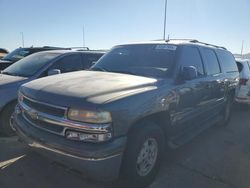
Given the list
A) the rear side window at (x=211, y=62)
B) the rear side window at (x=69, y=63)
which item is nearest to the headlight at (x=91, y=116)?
the rear side window at (x=211, y=62)

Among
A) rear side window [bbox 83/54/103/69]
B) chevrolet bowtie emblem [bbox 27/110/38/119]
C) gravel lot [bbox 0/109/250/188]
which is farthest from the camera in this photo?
rear side window [bbox 83/54/103/69]

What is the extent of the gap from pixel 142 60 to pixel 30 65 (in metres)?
2.78

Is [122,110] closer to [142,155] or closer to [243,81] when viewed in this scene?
[142,155]

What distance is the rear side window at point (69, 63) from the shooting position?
5.82 m

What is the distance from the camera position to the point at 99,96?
282 cm

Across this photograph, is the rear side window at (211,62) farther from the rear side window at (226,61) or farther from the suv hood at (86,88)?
the suv hood at (86,88)

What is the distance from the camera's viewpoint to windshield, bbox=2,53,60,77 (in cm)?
542

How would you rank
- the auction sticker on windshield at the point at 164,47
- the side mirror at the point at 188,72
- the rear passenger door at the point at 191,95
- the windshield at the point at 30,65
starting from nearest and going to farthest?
the side mirror at the point at 188,72, the rear passenger door at the point at 191,95, the auction sticker on windshield at the point at 164,47, the windshield at the point at 30,65

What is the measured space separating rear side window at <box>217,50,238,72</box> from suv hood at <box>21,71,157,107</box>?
2943mm

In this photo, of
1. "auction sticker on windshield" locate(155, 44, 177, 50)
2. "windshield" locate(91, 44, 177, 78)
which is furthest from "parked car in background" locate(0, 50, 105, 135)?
"auction sticker on windshield" locate(155, 44, 177, 50)

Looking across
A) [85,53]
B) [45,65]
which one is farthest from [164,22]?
[45,65]

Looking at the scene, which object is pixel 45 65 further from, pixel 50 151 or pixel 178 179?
pixel 178 179

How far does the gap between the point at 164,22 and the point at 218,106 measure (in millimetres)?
12263

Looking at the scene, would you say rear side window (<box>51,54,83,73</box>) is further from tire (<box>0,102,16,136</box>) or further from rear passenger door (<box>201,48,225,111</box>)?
rear passenger door (<box>201,48,225,111</box>)
